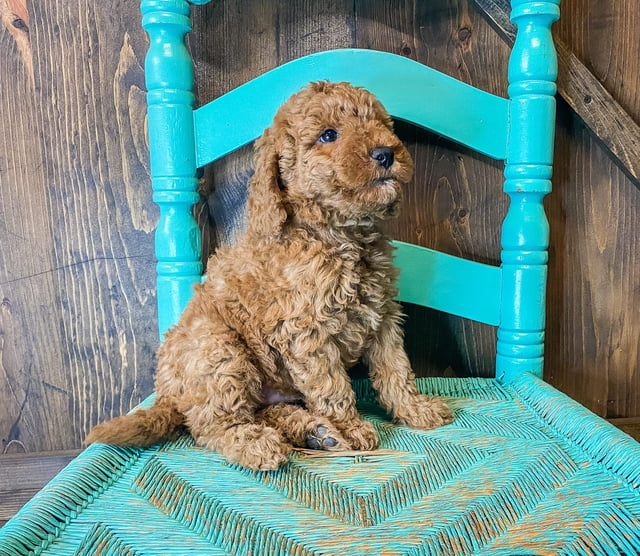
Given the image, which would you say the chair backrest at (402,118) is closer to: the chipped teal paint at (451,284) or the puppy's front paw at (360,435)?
the chipped teal paint at (451,284)

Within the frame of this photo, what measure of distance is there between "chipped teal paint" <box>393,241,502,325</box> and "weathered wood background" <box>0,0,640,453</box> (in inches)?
7.6

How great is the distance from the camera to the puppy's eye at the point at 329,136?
1.17 m

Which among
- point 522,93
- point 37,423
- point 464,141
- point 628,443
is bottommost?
point 37,423

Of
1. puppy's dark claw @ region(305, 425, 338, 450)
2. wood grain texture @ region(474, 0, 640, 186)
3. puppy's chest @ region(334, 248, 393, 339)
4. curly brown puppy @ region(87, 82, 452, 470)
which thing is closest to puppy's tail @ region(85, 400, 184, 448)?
curly brown puppy @ region(87, 82, 452, 470)

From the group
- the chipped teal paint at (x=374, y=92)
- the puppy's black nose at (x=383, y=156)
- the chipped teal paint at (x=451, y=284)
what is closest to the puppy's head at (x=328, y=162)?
the puppy's black nose at (x=383, y=156)

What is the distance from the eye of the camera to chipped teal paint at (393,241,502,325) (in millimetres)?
1565

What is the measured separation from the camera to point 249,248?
128 centimetres

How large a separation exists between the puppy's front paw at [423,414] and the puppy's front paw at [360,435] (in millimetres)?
130

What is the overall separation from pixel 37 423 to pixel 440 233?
1525 mm

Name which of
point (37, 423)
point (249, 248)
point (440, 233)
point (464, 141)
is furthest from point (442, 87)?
point (37, 423)

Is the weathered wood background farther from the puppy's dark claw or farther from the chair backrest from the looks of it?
the puppy's dark claw

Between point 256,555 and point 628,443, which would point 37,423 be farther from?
point 628,443

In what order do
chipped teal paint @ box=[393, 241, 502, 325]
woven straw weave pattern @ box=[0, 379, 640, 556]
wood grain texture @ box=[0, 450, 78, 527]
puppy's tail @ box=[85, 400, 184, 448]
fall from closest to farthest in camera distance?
woven straw weave pattern @ box=[0, 379, 640, 556], puppy's tail @ box=[85, 400, 184, 448], chipped teal paint @ box=[393, 241, 502, 325], wood grain texture @ box=[0, 450, 78, 527]

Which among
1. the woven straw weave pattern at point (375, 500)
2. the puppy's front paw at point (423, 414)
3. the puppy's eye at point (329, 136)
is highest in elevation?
the puppy's eye at point (329, 136)
